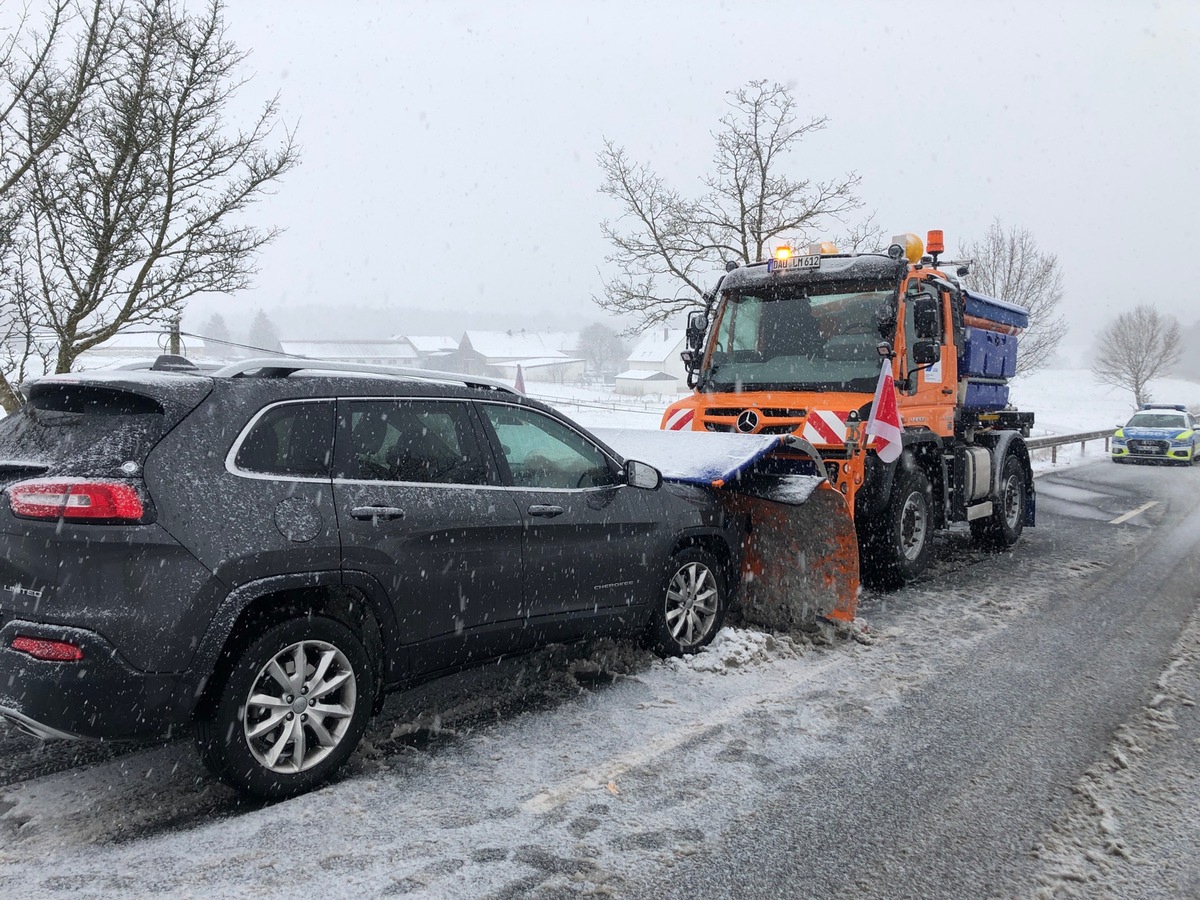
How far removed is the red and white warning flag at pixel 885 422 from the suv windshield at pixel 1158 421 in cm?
1972

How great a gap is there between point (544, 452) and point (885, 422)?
3380 millimetres

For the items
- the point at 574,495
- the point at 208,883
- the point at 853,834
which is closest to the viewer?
the point at 208,883

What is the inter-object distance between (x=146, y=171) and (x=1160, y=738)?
42.8 feet

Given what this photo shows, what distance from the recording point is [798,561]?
630cm

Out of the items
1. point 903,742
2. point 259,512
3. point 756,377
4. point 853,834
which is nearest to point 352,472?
point 259,512

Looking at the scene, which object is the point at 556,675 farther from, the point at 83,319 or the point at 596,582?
the point at 83,319

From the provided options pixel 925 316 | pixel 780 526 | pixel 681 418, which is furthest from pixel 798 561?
pixel 925 316

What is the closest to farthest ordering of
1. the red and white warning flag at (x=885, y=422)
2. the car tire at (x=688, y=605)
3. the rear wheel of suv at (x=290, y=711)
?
the rear wheel of suv at (x=290, y=711) < the car tire at (x=688, y=605) < the red and white warning flag at (x=885, y=422)

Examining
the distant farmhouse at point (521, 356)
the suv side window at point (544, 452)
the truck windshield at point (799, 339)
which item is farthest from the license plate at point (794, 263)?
the distant farmhouse at point (521, 356)

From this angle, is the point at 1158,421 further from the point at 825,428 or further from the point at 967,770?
the point at 967,770

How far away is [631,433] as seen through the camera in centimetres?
665

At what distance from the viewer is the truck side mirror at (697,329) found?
8039mm

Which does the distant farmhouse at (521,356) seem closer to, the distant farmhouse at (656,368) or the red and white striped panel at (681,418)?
the distant farmhouse at (656,368)

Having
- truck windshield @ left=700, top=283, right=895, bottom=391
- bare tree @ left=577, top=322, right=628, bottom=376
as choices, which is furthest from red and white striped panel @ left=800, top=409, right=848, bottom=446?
bare tree @ left=577, top=322, right=628, bottom=376
